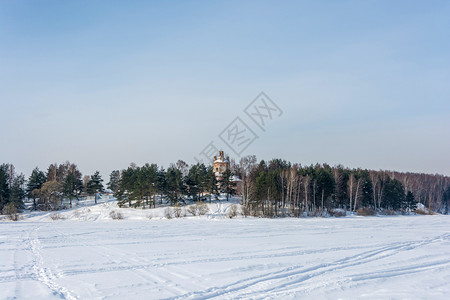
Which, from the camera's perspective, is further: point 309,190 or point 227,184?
point 227,184

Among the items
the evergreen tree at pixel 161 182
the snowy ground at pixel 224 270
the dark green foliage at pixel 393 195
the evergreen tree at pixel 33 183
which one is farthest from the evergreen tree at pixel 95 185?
the dark green foliage at pixel 393 195

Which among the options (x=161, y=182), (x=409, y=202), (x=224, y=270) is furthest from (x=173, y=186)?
(x=409, y=202)

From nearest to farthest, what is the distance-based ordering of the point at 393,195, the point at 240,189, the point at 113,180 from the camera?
the point at 240,189, the point at 393,195, the point at 113,180

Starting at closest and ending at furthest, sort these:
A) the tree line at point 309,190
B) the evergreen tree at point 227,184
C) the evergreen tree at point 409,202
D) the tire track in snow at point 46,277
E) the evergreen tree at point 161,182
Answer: the tire track in snow at point 46,277 → the tree line at point 309,190 → the evergreen tree at point 161,182 → the evergreen tree at point 227,184 → the evergreen tree at point 409,202

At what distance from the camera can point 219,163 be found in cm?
7669

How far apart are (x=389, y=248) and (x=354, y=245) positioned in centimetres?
161

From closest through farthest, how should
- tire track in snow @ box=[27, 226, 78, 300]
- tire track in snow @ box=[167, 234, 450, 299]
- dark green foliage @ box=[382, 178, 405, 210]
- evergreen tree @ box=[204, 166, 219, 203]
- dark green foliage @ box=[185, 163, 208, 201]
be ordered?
tire track in snow @ box=[167, 234, 450, 299] → tire track in snow @ box=[27, 226, 78, 300] → dark green foliage @ box=[185, 163, 208, 201] → evergreen tree @ box=[204, 166, 219, 203] → dark green foliage @ box=[382, 178, 405, 210]

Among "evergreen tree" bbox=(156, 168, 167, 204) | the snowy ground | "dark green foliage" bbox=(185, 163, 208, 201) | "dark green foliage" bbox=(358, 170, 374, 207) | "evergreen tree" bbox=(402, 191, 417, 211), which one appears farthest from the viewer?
"evergreen tree" bbox=(402, 191, 417, 211)

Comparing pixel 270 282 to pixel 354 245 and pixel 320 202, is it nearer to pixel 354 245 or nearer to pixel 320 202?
pixel 354 245

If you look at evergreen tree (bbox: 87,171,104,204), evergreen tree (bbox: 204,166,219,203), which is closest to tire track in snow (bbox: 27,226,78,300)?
evergreen tree (bbox: 204,166,219,203)

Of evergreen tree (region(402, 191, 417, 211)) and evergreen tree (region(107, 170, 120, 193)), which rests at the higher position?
evergreen tree (region(107, 170, 120, 193))

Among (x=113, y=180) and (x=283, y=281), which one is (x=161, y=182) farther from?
(x=283, y=281)

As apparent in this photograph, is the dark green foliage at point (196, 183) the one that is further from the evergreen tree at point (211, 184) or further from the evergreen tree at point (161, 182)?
the evergreen tree at point (161, 182)

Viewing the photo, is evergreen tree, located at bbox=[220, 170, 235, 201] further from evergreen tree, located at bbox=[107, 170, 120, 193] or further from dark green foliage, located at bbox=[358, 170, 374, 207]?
evergreen tree, located at bbox=[107, 170, 120, 193]
